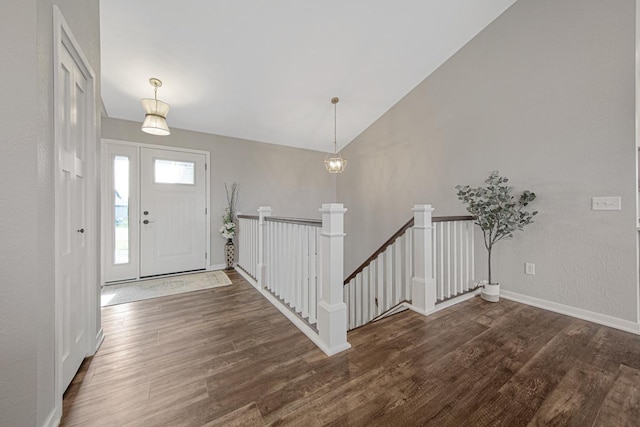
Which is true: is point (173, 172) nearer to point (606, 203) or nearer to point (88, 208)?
point (88, 208)

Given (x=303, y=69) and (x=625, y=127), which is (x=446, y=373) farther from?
(x=303, y=69)

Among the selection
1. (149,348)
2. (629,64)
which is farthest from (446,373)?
(629,64)

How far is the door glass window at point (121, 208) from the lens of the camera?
11.4 ft

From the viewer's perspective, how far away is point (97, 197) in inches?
70.8

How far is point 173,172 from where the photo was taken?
3854 millimetres

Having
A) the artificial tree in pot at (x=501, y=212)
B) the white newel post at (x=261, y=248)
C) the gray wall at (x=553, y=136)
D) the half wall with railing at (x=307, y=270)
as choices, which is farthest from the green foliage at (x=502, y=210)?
the white newel post at (x=261, y=248)

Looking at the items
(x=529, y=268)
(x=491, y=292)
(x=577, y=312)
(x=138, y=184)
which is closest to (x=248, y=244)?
(x=138, y=184)

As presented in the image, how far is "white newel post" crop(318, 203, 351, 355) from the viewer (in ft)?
5.61

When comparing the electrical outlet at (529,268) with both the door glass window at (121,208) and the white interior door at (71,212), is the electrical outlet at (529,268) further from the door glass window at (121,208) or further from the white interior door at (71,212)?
the door glass window at (121,208)

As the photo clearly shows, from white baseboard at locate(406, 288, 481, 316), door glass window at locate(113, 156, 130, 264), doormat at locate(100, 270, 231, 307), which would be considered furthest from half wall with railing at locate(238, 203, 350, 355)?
door glass window at locate(113, 156, 130, 264)

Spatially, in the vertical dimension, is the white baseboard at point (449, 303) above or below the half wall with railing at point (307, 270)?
below

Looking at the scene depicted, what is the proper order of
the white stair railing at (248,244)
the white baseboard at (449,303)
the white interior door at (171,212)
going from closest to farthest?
the white baseboard at (449,303)
the white stair railing at (248,244)
the white interior door at (171,212)

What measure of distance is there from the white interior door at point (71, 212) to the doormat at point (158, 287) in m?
1.34

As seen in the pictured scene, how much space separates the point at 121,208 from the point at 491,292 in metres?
5.01
